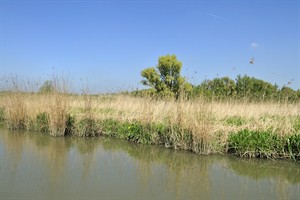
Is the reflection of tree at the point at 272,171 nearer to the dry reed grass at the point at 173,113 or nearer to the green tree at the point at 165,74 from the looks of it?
the dry reed grass at the point at 173,113

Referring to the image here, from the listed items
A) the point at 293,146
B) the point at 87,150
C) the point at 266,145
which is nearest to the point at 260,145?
the point at 266,145

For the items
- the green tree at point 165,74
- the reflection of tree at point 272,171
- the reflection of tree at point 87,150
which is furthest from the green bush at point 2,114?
the green tree at point 165,74

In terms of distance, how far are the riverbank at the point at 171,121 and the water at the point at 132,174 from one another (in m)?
0.38

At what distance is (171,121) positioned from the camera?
6426 millimetres

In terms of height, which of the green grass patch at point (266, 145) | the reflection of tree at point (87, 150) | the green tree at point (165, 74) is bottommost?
the reflection of tree at point (87, 150)

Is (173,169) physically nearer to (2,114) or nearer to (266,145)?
(266,145)

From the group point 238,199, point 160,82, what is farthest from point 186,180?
point 160,82

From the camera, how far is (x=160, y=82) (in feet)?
66.6

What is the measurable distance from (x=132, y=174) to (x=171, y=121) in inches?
92.7

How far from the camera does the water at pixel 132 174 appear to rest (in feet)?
11.3

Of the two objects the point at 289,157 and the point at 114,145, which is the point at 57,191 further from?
the point at 289,157

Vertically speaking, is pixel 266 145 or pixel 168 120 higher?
pixel 168 120

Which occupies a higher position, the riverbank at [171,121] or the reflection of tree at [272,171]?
the riverbank at [171,121]

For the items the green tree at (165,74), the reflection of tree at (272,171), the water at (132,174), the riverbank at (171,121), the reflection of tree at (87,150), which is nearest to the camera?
the water at (132,174)
